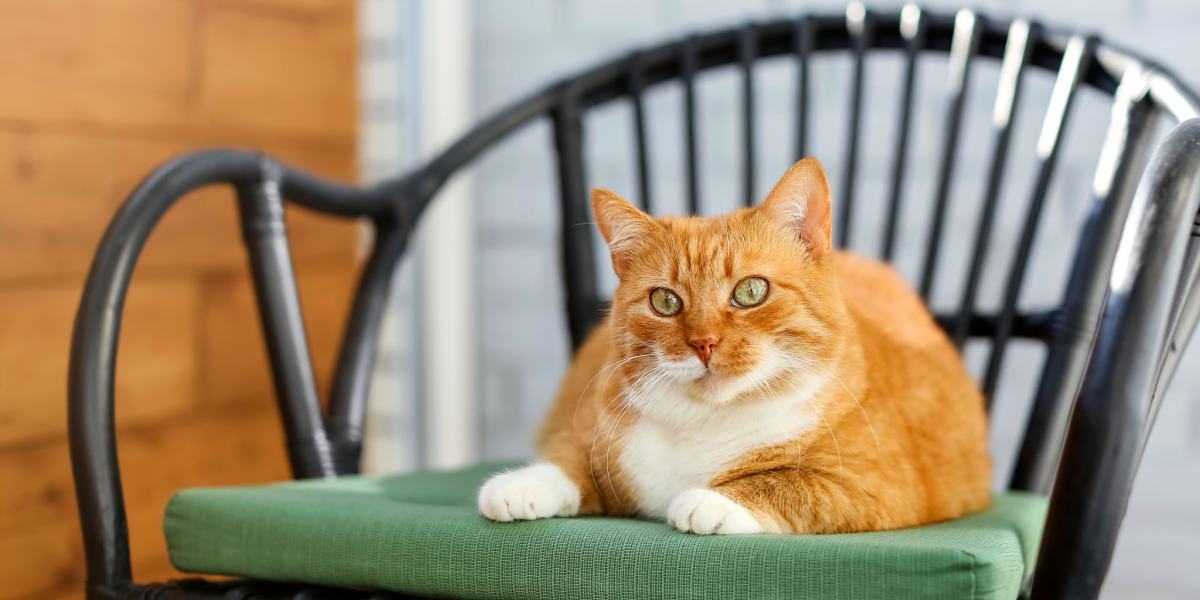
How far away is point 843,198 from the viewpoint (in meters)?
1.46

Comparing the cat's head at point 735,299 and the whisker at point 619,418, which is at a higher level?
the cat's head at point 735,299

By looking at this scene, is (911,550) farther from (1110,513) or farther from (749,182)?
(749,182)

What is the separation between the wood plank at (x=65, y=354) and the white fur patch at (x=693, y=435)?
0.79m

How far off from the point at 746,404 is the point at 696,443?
0.06 meters

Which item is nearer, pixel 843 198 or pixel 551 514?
pixel 551 514

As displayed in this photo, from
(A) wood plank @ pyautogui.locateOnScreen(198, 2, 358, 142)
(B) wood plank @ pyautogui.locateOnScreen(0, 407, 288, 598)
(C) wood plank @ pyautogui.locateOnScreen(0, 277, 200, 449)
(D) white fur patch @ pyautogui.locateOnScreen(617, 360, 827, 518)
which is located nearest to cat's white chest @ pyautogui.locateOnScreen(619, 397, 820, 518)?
(D) white fur patch @ pyautogui.locateOnScreen(617, 360, 827, 518)

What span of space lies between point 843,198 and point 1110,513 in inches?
30.4

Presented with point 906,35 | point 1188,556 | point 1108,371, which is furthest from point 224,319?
point 1188,556

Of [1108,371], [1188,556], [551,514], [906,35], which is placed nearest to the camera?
[1108,371]

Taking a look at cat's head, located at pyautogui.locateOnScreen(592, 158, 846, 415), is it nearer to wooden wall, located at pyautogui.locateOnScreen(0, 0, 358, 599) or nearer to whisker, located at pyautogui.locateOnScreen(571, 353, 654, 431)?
whisker, located at pyautogui.locateOnScreen(571, 353, 654, 431)

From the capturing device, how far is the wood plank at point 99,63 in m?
1.33

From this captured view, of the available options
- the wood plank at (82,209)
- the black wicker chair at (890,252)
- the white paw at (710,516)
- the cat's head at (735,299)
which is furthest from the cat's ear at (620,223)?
the wood plank at (82,209)

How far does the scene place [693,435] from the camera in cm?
96

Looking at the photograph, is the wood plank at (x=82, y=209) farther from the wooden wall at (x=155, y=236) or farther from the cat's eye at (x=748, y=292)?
the cat's eye at (x=748, y=292)
